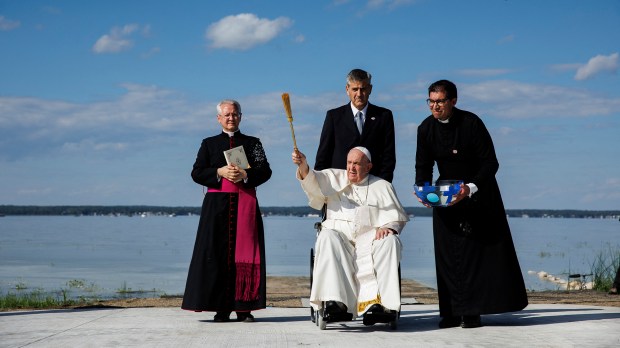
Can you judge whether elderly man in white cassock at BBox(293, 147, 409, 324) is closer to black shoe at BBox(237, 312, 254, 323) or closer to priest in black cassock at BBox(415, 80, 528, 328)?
priest in black cassock at BBox(415, 80, 528, 328)

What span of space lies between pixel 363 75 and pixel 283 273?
17.6 meters

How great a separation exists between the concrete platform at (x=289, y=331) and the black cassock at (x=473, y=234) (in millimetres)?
260

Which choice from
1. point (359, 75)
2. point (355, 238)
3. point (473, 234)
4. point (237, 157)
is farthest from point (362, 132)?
point (473, 234)

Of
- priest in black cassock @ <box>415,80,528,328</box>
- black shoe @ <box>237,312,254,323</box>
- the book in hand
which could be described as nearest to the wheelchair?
priest in black cassock @ <box>415,80,528,328</box>

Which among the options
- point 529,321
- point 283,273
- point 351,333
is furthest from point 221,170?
point 283,273

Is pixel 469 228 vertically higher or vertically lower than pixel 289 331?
higher

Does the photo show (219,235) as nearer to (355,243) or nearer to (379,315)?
(355,243)

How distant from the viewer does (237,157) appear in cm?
840

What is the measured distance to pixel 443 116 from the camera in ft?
25.9

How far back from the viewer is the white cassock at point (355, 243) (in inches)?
297

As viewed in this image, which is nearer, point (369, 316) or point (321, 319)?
point (369, 316)

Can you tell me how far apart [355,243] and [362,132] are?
973 millimetres

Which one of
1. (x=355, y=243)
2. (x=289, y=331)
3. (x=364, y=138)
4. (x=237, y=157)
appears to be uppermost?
(x=364, y=138)

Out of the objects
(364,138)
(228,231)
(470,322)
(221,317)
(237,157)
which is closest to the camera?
(470,322)
